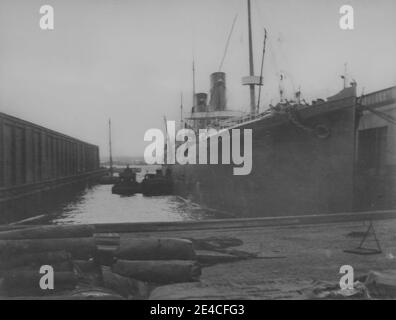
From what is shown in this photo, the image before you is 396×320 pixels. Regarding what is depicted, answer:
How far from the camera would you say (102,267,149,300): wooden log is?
5289mm

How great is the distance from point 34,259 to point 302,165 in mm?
10135

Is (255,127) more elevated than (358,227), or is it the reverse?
(255,127)

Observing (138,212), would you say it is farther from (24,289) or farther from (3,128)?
(24,289)

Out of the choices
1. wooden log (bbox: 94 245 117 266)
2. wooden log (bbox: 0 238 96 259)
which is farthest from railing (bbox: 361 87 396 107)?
wooden log (bbox: 0 238 96 259)

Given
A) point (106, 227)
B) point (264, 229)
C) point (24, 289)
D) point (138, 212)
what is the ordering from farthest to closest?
point (138, 212) → point (264, 229) → point (106, 227) → point (24, 289)

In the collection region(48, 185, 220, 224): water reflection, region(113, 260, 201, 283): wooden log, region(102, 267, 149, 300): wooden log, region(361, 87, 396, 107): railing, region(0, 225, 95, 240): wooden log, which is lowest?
region(48, 185, 220, 224): water reflection

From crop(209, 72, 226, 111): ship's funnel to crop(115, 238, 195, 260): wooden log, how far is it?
2054 cm

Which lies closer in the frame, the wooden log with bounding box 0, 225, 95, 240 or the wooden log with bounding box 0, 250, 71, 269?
the wooden log with bounding box 0, 250, 71, 269

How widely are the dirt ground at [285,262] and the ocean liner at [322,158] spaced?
3591 mm

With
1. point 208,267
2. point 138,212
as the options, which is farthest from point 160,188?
point 208,267

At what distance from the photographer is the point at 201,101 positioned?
30.9 m

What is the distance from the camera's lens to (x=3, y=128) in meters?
14.2

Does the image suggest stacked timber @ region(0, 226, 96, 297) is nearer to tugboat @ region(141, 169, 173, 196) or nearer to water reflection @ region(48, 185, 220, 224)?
water reflection @ region(48, 185, 220, 224)
